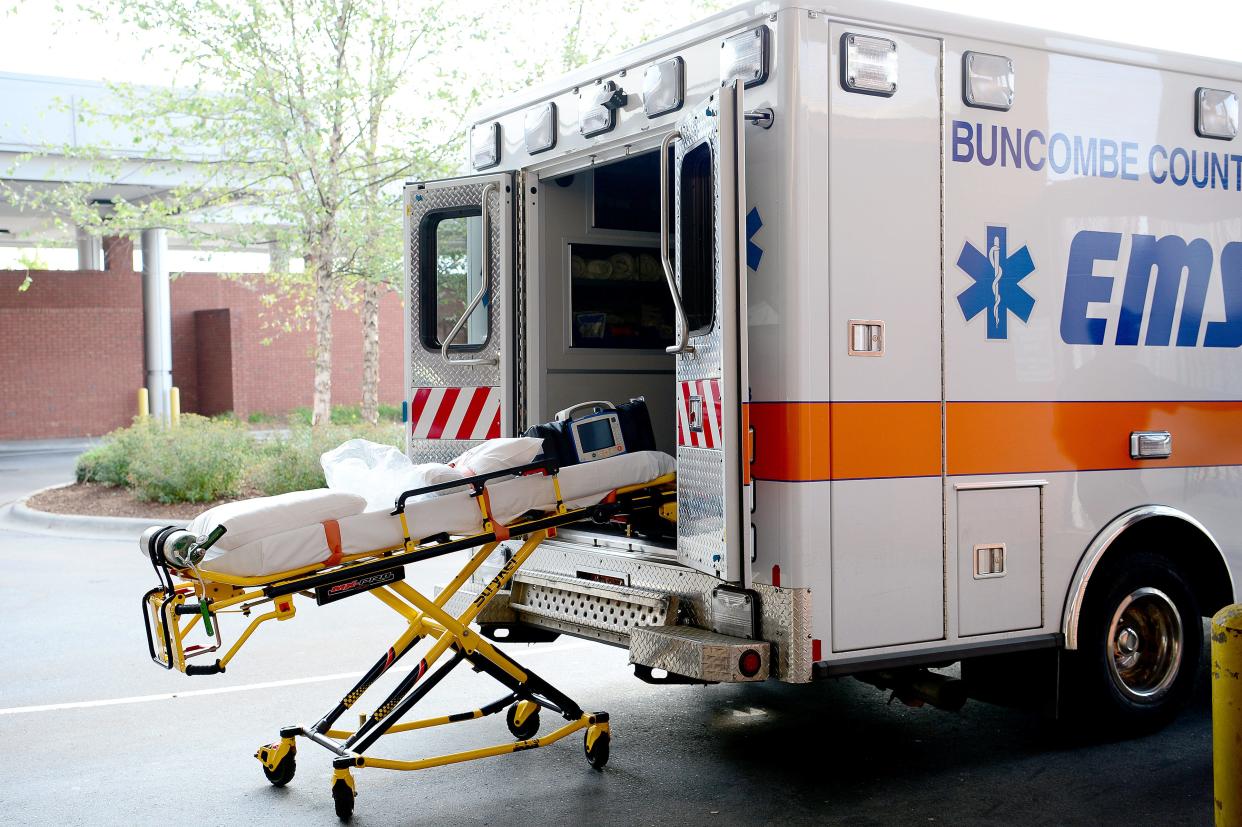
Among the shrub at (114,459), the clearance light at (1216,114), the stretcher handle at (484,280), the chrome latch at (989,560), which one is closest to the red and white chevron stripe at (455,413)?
the stretcher handle at (484,280)

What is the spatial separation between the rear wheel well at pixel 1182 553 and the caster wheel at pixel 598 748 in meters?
2.19

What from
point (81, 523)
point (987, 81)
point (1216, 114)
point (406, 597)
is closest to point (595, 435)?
point (406, 597)

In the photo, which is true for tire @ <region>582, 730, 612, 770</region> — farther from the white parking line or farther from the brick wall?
the brick wall

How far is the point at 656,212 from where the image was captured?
22.8 ft

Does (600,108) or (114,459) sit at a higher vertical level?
(600,108)

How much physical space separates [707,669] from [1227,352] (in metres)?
3.05

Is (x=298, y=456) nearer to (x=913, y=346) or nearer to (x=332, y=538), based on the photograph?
(x=332, y=538)

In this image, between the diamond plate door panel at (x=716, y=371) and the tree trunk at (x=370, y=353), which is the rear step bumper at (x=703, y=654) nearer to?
the diamond plate door panel at (x=716, y=371)

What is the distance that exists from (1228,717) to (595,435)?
2.81 m

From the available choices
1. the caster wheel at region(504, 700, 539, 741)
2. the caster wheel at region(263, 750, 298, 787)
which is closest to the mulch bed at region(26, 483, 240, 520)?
the caster wheel at region(504, 700, 539, 741)

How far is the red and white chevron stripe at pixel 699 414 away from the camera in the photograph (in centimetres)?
481

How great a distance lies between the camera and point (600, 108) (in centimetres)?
579

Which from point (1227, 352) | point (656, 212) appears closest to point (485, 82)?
point (656, 212)

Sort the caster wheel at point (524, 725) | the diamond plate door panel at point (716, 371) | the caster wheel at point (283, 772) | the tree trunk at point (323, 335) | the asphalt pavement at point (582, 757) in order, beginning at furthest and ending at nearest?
the tree trunk at point (323, 335) → the caster wheel at point (524, 725) → the caster wheel at point (283, 772) → the asphalt pavement at point (582, 757) → the diamond plate door panel at point (716, 371)
